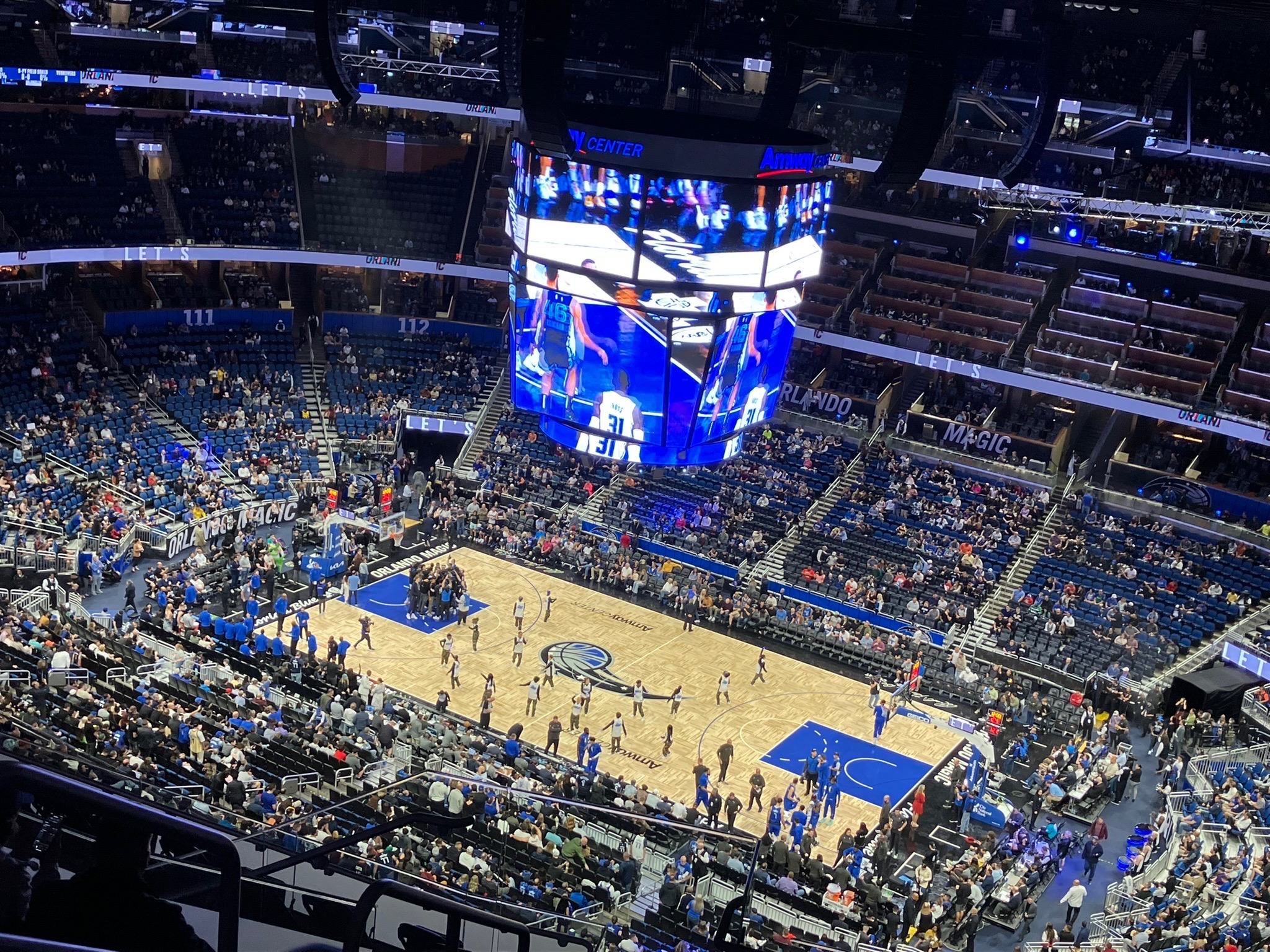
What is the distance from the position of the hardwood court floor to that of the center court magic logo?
14cm

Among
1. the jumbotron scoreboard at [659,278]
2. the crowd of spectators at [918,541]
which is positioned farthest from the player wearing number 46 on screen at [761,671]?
the jumbotron scoreboard at [659,278]

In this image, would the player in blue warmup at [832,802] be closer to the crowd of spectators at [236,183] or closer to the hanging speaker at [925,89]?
the hanging speaker at [925,89]

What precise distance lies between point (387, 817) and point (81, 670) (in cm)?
650

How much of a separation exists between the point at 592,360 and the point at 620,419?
125 centimetres

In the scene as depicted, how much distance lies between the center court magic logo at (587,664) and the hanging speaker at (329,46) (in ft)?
60.8

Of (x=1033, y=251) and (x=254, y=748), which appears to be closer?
(x=254, y=748)

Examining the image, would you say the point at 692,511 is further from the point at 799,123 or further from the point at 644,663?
the point at 799,123

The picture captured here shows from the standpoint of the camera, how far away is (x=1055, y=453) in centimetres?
4000

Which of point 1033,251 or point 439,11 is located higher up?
point 439,11

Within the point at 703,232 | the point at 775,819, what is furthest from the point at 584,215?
the point at 775,819

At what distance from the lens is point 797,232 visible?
24.1 meters

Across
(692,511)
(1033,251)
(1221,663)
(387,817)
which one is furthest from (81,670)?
(1033,251)

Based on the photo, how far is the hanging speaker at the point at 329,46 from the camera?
15.2 m

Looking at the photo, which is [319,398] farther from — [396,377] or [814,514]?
[814,514]
